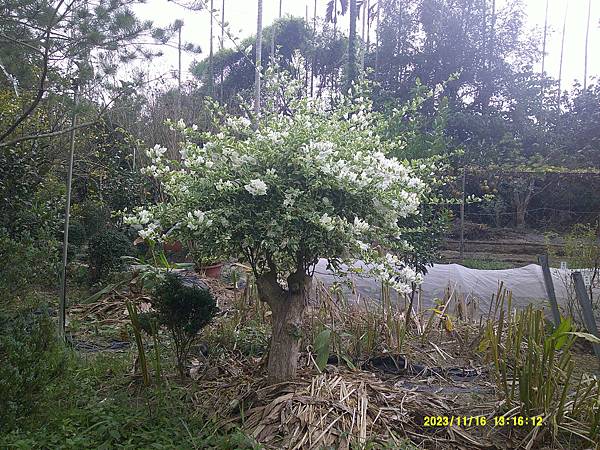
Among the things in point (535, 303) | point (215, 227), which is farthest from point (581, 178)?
point (215, 227)

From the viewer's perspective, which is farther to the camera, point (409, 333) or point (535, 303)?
point (535, 303)

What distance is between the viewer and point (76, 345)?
4410 mm

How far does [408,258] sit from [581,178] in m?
8.31

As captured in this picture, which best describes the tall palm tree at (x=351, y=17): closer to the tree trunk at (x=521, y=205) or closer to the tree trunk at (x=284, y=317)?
the tree trunk at (x=521, y=205)

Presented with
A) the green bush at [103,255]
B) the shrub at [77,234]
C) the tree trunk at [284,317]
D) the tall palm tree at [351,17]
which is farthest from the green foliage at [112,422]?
the tall palm tree at [351,17]

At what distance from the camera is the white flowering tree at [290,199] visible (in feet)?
8.20

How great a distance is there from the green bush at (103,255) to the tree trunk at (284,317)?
14.3 feet

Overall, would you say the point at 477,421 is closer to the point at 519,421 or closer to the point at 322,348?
the point at 519,421

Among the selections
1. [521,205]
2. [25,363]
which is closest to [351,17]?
[521,205]

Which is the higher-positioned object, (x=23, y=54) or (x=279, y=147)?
(x=23, y=54)

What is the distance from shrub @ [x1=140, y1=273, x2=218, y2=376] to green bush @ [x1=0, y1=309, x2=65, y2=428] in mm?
695

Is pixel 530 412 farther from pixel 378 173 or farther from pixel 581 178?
pixel 581 178

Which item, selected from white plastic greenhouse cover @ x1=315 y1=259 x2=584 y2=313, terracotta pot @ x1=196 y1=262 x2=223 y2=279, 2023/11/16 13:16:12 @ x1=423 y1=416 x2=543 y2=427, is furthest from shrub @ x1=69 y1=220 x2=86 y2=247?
2023/11/16 13:16:12 @ x1=423 y1=416 x2=543 y2=427

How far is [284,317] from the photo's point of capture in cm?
298
